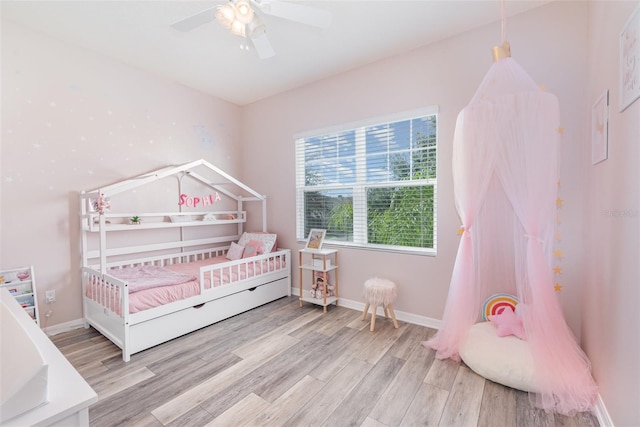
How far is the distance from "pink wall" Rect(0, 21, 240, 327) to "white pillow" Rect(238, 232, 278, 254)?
1.36 metres

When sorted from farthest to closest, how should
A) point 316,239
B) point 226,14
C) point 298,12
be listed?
point 316,239 < point 298,12 < point 226,14

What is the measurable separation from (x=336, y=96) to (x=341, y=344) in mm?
2707

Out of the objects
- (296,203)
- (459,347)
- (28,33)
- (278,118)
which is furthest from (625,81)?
(28,33)

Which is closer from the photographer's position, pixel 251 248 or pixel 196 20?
pixel 196 20

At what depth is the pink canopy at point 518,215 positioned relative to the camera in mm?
1772

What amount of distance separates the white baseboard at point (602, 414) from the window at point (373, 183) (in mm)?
1481

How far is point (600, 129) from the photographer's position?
5.87 ft

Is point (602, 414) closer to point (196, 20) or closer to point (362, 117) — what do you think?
point (362, 117)

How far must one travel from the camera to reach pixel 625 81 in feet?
4.65

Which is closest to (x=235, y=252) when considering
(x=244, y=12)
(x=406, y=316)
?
(x=406, y=316)

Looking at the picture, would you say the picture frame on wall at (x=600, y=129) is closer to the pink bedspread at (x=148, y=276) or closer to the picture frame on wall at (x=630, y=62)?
the picture frame on wall at (x=630, y=62)

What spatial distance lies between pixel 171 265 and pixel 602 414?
3.92 m

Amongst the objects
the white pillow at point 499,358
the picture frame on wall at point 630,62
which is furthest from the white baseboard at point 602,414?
the picture frame on wall at point 630,62

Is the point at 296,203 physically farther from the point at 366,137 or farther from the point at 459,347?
the point at 459,347
